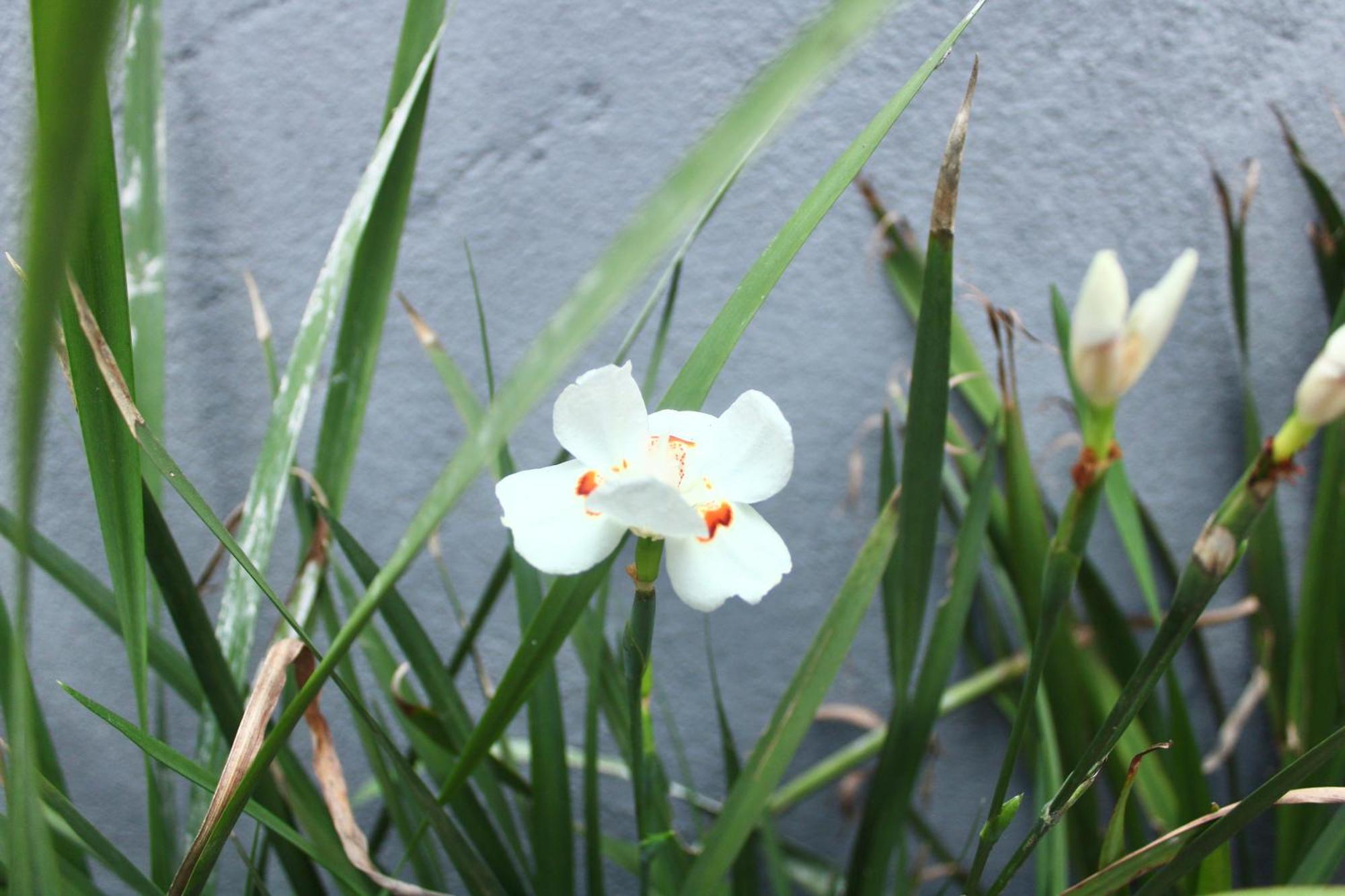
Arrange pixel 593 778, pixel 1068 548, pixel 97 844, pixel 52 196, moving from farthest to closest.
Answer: pixel 593 778 → pixel 97 844 → pixel 1068 548 → pixel 52 196

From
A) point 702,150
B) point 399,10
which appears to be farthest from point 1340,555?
point 399,10

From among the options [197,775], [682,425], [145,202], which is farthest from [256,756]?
[145,202]

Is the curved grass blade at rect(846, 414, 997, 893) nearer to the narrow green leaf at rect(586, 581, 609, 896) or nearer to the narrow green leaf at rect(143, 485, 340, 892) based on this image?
the narrow green leaf at rect(586, 581, 609, 896)

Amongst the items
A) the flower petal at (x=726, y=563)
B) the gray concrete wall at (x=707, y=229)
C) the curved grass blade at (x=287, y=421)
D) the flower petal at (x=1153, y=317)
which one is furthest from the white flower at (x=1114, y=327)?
the gray concrete wall at (x=707, y=229)

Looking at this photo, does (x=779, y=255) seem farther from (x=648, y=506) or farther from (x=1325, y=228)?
(x=1325, y=228)

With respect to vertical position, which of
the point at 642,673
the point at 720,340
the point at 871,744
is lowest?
the point at 871,744

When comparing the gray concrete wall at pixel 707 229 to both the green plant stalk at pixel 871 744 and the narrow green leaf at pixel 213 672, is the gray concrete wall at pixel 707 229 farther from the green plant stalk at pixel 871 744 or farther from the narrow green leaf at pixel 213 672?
the narrow green leaf at pixel 213 672

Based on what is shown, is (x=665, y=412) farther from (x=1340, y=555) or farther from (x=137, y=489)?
(x=1340, y=555)
